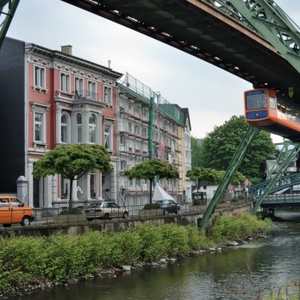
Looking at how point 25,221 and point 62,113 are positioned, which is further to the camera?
point 62,113

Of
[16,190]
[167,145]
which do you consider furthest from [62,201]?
[167,145]

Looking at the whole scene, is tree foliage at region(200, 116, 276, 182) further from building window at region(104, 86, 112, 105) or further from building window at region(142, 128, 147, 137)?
building window at region(104, 86, 112, 105)

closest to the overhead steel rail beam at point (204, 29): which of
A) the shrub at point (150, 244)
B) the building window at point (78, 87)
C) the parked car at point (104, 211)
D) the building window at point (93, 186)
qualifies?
the shrub at point (150, 244)

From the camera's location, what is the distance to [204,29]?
26891 millimetres

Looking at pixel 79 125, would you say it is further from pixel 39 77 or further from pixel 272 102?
pixel 272 102

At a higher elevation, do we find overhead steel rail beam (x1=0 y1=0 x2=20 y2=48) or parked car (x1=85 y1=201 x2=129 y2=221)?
overhead steel rail beam (x1=0 y1=0 x2=20 y2=48)

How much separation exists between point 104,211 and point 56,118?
13.2 metres

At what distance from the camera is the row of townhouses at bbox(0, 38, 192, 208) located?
47.2 metres

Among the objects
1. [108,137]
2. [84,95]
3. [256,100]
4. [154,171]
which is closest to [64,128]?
[84,95]

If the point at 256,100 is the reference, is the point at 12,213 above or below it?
below

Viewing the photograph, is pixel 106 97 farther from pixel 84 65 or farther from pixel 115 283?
pixel 115 283

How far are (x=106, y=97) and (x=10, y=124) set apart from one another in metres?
12.5

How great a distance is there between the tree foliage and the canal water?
63861 millimetres

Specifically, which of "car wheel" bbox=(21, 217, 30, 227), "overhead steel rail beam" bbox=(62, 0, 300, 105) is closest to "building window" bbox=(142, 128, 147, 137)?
"overhead steel rail beam" bbox=(62, 0, 300, 105)
